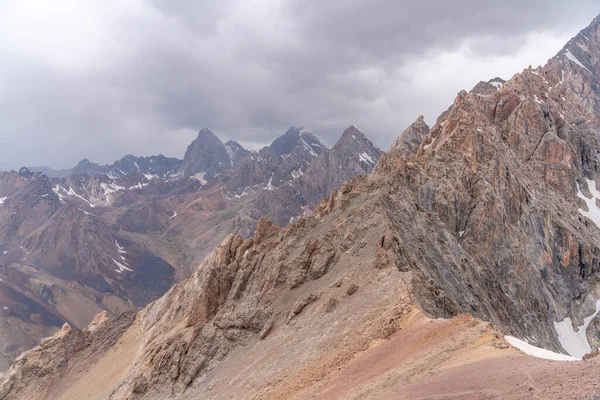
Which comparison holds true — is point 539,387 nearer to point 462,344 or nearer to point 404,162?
point 462,344

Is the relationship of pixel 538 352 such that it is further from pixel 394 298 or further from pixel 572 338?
pixel 572 338

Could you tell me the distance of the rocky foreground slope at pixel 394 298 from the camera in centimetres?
2923

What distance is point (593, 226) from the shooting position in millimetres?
113938

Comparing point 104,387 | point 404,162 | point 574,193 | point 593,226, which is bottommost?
point 593,226

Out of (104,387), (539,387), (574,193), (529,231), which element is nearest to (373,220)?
(539,387)

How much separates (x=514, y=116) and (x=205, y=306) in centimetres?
10493

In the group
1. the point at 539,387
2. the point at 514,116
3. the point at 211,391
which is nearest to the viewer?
the point at 539,387

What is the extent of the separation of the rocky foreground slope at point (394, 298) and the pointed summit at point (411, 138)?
5037 cm

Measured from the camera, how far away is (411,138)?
177375 millimetres

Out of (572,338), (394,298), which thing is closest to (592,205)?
(572,338)

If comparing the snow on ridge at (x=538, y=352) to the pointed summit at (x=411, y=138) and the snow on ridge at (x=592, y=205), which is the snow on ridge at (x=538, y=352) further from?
the pointed summit at (x=411, y=138)

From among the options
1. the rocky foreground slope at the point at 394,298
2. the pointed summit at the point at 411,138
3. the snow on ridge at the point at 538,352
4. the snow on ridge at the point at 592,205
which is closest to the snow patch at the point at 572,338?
the rocky foreground slope at the point at 394,298

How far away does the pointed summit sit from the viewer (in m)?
172

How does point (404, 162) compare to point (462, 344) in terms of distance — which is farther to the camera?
point (404, 162)
